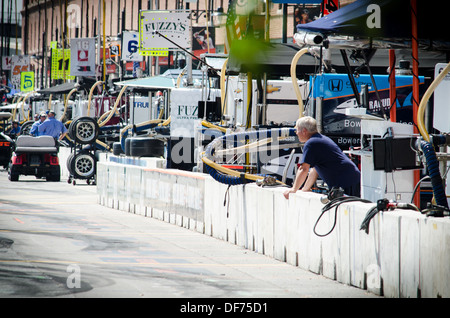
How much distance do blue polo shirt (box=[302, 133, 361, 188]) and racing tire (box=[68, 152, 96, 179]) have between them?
18.5m

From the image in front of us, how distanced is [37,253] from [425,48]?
231 inches

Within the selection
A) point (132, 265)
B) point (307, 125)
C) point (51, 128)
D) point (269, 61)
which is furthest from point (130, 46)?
point (132, 265)

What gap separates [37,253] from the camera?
11586 mm

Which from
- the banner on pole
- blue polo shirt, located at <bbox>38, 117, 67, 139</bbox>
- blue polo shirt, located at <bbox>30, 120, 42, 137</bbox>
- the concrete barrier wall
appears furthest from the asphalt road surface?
the banner on pole

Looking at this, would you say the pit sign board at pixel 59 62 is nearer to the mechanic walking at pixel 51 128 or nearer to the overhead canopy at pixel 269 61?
the mechanic walking at pixel 51 128

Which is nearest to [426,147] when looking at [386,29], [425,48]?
[386,29]

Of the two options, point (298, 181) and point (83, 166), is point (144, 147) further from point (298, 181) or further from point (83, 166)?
point (298, 181)

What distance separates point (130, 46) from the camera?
36812 mm

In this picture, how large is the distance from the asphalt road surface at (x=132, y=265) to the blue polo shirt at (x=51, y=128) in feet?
48.2

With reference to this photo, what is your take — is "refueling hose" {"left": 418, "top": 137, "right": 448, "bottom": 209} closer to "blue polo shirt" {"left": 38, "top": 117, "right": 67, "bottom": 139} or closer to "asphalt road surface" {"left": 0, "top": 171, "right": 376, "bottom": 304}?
"asphalt road surface" {"left": 0, "top": 171, "right": 376, "bottom": 304}

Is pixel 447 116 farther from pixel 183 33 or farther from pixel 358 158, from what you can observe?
pixel 183 33

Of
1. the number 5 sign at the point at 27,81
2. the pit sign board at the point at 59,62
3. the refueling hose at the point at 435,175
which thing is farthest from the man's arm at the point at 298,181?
the number 5 sign at the point at 27,81

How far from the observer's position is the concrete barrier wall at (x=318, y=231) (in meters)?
8.01

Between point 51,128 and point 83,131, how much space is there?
12.8 feet
